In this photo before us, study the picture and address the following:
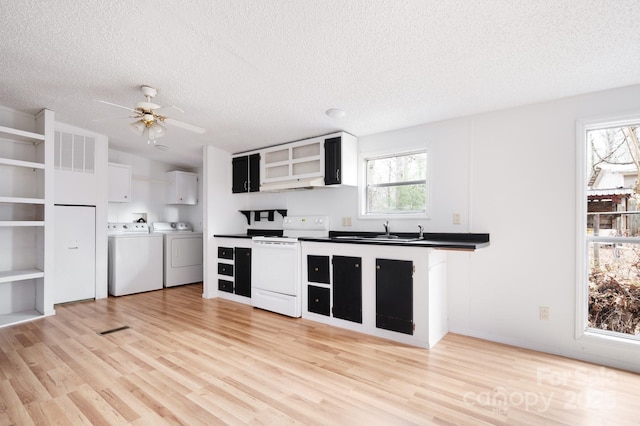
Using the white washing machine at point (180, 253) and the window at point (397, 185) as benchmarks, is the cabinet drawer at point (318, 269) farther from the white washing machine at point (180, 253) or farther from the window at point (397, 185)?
the white washing machine at point (180, 253)

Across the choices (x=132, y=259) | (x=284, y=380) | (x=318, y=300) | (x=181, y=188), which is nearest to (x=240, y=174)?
(x=181, y=188)

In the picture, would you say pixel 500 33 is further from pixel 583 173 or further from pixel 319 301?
pixel 319 301

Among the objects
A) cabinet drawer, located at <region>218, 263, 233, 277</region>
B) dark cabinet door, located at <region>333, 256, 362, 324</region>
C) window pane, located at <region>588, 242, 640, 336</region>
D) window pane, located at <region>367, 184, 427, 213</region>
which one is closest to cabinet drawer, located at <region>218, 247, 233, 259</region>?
cabinet drawer, located at <region>218, 263, 233, 277</region>

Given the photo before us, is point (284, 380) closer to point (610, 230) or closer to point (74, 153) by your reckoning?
point (610, 230)

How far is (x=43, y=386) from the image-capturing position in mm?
2100

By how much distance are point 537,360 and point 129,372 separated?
324 centimetres

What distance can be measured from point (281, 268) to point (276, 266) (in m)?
0.09

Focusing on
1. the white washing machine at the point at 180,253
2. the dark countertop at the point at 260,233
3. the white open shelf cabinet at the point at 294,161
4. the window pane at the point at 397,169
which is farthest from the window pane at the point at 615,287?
the white washing machine at the point at 180,253

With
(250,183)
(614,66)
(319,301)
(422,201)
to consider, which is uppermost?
(614,66)

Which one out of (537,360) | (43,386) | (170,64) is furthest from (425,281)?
(43,386)

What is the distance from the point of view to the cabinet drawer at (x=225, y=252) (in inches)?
178

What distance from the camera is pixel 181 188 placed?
588cm

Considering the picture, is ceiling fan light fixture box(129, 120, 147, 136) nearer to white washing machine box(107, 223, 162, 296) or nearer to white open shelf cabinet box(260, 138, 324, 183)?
white open shelf cabinet box(260, 138, 324, 183)

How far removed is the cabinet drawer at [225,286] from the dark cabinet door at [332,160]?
6.95ft
